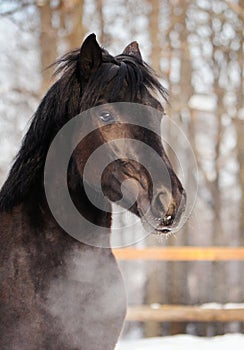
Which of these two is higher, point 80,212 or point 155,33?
point 155,33

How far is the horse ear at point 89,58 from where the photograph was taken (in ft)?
7.50

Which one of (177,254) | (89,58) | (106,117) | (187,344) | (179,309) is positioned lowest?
Result: (187,344)

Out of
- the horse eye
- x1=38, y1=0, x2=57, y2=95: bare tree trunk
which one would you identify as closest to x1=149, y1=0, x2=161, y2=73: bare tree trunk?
x1=38, y1=0, x2=57, y2=95: bare tree trunk

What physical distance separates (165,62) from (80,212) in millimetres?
7609

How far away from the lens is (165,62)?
31.3 feet

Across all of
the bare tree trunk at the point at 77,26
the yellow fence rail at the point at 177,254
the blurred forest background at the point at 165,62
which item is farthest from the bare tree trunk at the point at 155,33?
the yellow fence rail at the point at 177,254

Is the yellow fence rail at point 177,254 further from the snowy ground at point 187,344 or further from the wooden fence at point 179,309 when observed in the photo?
the snowy ground at point 187,344

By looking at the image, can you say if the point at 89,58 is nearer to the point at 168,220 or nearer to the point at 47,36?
the point at 168,220

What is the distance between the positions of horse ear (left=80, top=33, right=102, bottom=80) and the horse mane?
0.02 meters

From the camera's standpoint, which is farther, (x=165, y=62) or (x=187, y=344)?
(x=165, y=62)

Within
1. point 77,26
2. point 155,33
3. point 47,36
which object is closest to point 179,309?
point 77,26

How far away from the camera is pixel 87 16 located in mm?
8367

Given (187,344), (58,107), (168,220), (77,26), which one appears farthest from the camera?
(77,26)

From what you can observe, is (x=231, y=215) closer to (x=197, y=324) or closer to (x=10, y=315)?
(x=197, y=324)
